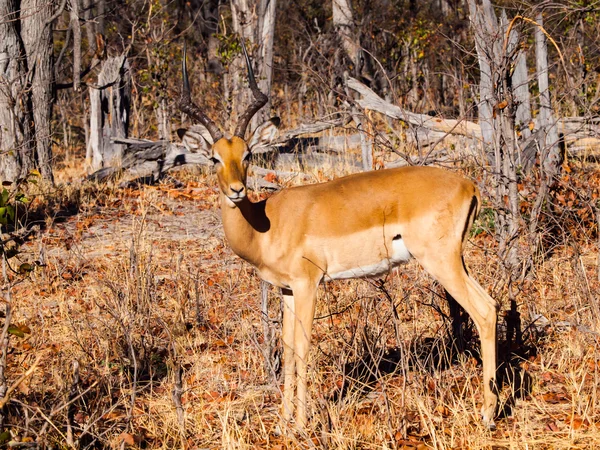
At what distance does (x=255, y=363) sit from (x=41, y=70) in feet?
21.3

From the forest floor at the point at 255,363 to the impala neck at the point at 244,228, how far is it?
A: 586 millimetres

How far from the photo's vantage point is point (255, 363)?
534 centimetres

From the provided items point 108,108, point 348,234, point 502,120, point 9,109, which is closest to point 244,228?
point 348,234

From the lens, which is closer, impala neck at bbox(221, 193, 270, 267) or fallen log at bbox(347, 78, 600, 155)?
impala neck at bbox(221, 193, 270, 267)

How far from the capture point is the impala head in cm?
457

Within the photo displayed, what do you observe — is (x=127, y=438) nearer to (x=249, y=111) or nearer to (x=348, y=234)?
(x=348, y=234)

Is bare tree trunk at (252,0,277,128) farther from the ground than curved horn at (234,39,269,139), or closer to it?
farther from the ground

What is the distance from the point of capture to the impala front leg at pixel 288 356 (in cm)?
451

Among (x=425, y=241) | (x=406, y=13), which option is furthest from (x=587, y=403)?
(x=406, y=13)

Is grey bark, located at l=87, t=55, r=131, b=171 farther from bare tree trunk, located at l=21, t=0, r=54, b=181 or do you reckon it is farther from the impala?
the impala

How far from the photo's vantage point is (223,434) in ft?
13.8

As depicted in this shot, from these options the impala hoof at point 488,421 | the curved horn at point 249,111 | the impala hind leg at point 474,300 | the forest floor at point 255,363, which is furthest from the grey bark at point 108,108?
the impala hoof at point 488,421

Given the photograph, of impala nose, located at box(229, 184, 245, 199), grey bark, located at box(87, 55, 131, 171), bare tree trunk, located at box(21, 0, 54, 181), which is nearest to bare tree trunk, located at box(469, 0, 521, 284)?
impala nose, located at box(229, 184, 245, 199)

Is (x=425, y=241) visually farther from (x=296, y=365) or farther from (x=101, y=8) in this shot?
(x=101, y=8)
